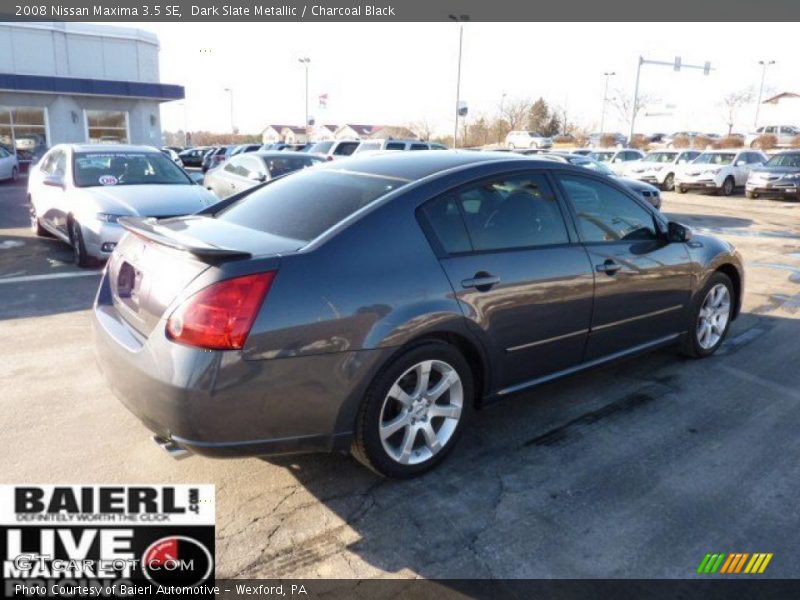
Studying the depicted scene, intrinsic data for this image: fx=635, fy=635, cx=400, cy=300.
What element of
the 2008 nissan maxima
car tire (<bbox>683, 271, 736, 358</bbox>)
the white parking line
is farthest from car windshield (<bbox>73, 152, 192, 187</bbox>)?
car tire (<bbox>683, 271, 736, 358</bbox>)

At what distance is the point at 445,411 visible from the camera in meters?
3.40

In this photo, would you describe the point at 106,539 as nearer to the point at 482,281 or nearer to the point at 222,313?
the point at 222,313

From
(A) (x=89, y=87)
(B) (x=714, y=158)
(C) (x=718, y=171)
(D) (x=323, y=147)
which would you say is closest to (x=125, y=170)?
(D) (x=323, y=147)

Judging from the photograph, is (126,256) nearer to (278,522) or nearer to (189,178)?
(278,522)

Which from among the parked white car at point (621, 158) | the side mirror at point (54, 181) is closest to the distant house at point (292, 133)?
the parked white car at point (621, 158)

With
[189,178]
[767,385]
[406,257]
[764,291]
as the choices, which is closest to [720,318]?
[767,385]

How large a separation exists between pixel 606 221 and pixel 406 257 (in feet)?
5.83

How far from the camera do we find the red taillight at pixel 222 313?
2.70m

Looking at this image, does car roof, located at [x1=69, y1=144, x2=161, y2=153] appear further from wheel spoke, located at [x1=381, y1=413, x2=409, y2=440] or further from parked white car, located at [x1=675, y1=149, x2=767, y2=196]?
parked white car, located at [x1=675, y1=149, x2=767, y2=196]

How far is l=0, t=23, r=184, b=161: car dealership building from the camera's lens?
29406 mm

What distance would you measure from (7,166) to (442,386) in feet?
78.6

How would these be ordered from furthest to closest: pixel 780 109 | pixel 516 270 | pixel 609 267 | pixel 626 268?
pixel 780 109 → pixel 626 268 → pixel 609 267 → pixel 516 270

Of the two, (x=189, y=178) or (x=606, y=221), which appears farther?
(x=189, y=178)

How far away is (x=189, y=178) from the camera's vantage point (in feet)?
30.2
